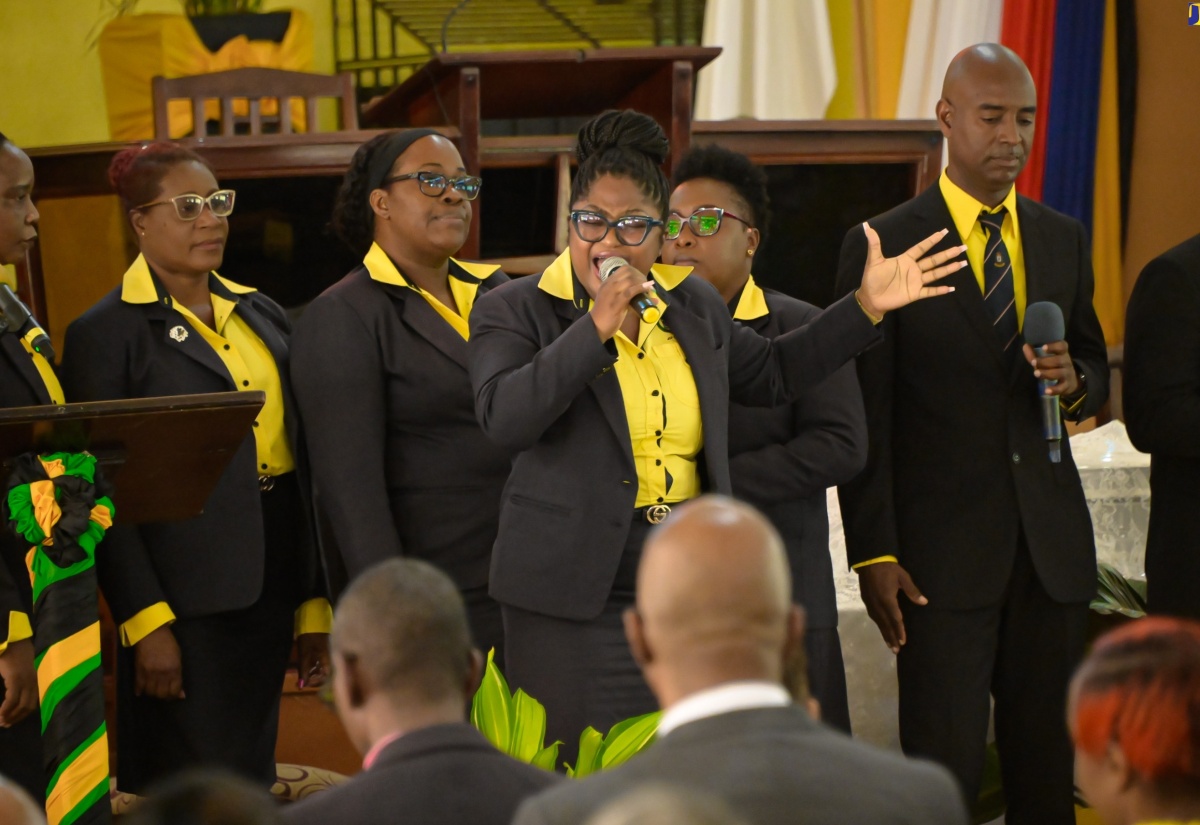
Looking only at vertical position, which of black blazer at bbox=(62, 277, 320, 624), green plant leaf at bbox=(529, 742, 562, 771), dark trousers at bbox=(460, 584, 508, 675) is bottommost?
dark trousers at bbox=(460, 584, 508, 675)

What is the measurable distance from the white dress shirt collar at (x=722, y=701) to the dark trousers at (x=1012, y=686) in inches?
75.6

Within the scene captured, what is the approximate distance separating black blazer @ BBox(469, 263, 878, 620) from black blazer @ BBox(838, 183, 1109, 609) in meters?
0.56

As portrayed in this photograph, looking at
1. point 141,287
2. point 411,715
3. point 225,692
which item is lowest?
point 225,692

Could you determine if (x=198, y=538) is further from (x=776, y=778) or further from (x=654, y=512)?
(x=776, y=778)

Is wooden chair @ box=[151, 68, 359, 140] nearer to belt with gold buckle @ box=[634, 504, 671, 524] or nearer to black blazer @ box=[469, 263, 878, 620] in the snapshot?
black blazer @ box=[469, 263, 878, 620]

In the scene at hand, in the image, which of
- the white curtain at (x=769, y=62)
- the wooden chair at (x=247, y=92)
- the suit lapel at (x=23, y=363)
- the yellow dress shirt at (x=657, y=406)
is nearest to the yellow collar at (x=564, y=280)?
the yellow dress shirt at (x=657, y=406)

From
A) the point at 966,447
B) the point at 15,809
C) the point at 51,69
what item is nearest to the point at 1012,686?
the point at 966,447

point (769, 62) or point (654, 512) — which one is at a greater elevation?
point (769, 62)

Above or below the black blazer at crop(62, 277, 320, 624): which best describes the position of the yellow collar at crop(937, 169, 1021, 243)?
above

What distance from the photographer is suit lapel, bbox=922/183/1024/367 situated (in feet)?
11.1

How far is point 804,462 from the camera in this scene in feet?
11.1

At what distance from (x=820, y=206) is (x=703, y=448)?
2.05 metres

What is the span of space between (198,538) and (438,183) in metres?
0.95

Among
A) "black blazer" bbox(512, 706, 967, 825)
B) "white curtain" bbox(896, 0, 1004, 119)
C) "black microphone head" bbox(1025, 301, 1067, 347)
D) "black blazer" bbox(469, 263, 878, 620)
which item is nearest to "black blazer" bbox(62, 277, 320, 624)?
"black blazer" bbox(469, 263, 878, 620)
